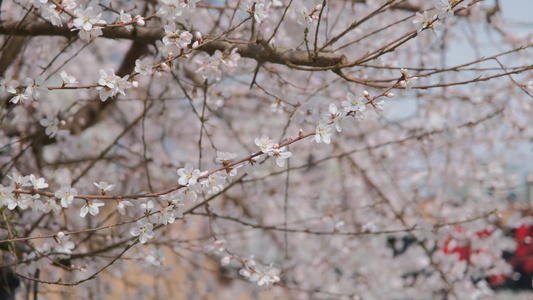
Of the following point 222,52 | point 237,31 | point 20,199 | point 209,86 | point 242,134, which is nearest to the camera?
point 20,199

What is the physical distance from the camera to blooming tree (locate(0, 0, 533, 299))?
1652 mm

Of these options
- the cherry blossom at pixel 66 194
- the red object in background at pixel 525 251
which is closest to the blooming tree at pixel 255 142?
the cherry blossom at pixel 66 194

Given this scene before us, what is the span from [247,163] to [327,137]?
267 mm

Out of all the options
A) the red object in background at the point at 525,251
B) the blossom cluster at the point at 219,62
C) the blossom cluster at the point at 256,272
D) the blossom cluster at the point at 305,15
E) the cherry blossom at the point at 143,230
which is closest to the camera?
the cherry blossom at the point at 143,230

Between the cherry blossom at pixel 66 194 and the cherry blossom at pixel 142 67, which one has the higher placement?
the cherry blossom at pixel 142 67

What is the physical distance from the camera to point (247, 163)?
1.57m

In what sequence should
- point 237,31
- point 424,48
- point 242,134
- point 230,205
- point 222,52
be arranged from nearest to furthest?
point 222,52, point 237,31, point 424,48, point 230,205, point 242,134

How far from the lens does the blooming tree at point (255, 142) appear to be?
165cm

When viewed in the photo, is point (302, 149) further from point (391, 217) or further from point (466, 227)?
point (466, 227)

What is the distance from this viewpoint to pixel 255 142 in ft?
4.94

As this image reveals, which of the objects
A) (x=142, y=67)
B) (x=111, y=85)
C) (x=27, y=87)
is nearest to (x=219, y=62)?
(x=142, y=67)

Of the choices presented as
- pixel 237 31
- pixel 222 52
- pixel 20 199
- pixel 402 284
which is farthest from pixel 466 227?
pixel 20 199

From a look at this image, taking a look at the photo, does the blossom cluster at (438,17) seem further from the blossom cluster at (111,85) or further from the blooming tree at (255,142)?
the blossom cluster at (111,85)

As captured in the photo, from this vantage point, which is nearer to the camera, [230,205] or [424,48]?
[424,48]
